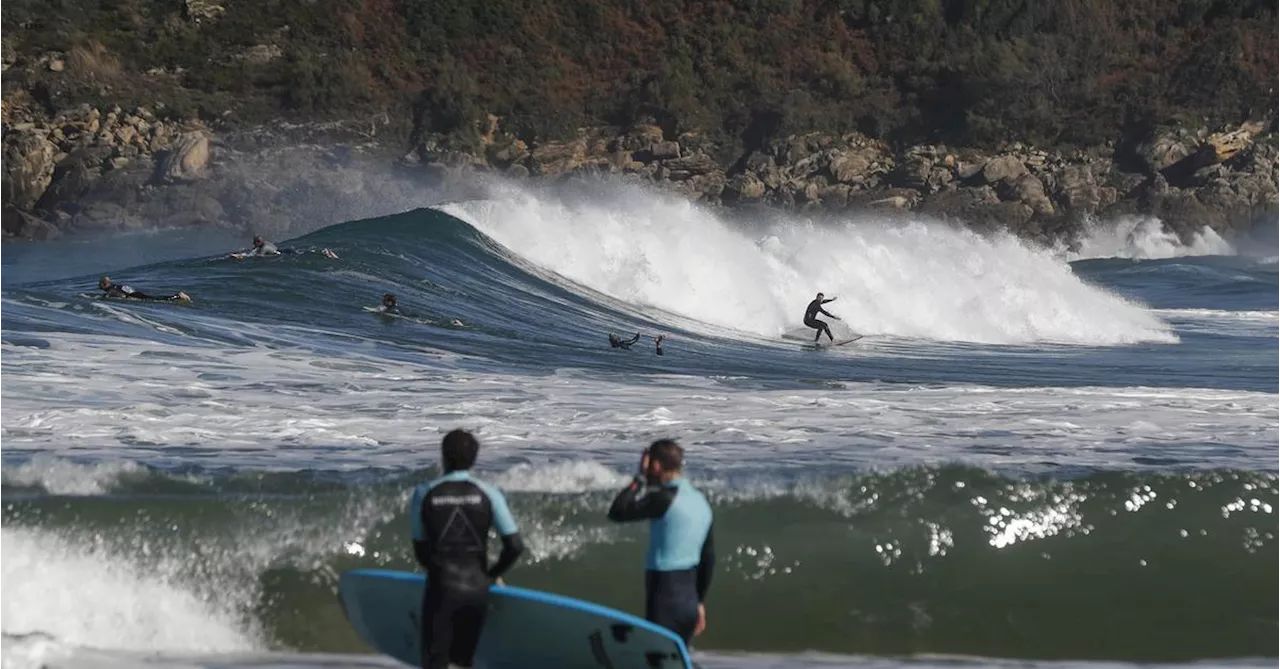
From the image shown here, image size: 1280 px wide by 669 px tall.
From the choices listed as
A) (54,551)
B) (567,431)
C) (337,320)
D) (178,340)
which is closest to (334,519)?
(54,551)

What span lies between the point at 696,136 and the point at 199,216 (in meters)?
21.5

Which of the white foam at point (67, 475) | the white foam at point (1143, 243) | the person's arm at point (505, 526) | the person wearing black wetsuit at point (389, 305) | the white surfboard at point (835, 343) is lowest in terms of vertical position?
the white foam at point (67, 475)

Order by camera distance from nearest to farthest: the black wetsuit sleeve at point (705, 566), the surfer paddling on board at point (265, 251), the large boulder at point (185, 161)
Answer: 1. the black wetsuit sleeve at point (705, 566)
2. the surfer paddling on board at point (265, 251)
3. the large boulder at point (185, 161)

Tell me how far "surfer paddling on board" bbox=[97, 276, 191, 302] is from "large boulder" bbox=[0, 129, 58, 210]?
124ft

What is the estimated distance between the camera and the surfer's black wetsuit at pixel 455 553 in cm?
604

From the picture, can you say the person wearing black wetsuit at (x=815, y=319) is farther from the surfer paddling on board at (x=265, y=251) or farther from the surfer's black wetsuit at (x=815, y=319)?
the surfer paddling on board at (x=265, y=251)

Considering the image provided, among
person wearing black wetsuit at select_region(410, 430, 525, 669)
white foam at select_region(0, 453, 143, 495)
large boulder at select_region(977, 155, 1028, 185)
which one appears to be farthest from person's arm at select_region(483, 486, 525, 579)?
large boulder at select_region(977, 155, 1028, 185)

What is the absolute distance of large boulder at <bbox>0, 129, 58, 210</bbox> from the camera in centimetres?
5384

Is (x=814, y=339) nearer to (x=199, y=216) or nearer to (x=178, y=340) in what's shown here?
(x=178, y=340)

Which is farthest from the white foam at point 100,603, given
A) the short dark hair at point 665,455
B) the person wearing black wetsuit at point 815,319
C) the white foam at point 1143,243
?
the white foam at point 1143,243

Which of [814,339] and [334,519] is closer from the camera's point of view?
[334,519]

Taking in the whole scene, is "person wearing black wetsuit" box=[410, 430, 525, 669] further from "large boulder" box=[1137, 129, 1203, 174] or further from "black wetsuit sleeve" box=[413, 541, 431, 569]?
"large boulder" box=[1137, 129, 1203, 174]

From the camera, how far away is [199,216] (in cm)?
5419

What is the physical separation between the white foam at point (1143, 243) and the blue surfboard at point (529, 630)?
54.0 m
